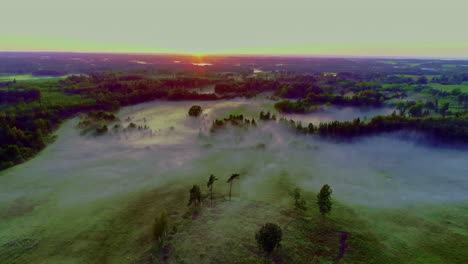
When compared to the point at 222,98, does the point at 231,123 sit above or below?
below

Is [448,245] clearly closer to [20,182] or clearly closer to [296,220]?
[296,220]

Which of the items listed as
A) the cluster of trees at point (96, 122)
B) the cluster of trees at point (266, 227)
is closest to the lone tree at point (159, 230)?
the cluster of trees at point (266, 227)

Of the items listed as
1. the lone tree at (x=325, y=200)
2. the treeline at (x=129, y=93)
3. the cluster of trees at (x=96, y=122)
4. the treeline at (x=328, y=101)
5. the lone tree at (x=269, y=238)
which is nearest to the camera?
the lone tree at (x=269, y=238)

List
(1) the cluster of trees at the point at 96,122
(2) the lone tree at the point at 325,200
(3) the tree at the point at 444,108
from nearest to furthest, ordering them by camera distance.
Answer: (2) the lone tree at the point at 325,200
(1) the cluster of trees at the point at 96,122
(3) the tree at the point at 444,108

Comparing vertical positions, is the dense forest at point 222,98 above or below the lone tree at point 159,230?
above

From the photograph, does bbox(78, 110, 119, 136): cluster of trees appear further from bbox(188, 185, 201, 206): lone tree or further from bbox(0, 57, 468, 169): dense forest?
bbox(188, 185, 201, 206): lone tree

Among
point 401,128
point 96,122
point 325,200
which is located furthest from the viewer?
point 96,122

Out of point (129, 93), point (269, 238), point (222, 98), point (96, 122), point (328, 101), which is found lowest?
point (269, 238)

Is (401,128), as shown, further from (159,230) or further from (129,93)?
(129,93)

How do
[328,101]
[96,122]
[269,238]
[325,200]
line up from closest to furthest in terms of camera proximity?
[269,238], [325,200], [96,122], [328,101]

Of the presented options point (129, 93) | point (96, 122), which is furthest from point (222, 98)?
point (96, 122)

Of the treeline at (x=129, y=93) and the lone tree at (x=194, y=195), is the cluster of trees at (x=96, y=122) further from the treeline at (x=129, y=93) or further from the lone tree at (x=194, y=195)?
the lone tree at (x=194, y=195)
